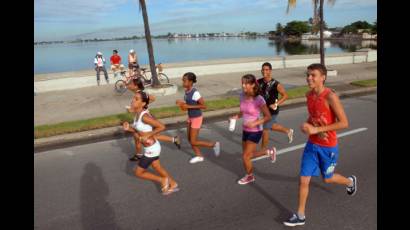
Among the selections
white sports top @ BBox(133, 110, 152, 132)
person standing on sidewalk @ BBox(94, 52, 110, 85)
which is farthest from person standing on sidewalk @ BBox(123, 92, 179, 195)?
person standing on sidewalk @ BBox(94, 52, 110, 85)

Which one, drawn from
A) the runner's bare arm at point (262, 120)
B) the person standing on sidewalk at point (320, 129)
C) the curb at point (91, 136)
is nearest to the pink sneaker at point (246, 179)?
the runner's bare arm at point (262, 120)

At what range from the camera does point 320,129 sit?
344 cm

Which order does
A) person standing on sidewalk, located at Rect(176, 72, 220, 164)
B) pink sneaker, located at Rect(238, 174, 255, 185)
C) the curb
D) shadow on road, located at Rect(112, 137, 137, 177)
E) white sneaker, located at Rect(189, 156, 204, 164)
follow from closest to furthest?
pink sneaker, located at Rect(238, 174, 255, 185) < person standing on sidewalk, located at Rect(176, 72, 220, 164) < shadow on road, located at Rect(112, 137, 137, 177) < white sneaker, located at Rect(189, 156, 204, 164) < the curb

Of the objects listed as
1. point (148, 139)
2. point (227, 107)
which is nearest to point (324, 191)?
point (148, 139)

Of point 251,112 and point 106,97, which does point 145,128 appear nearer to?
point 251,112

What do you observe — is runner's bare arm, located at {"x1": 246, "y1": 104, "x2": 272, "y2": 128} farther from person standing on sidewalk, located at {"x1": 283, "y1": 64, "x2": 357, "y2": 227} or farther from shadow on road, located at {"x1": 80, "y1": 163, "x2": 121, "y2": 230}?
shadow on road, located at {"x1": 80, "y1": 163, "x2": 121, "y2": 230}

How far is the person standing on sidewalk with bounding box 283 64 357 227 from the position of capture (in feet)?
11.4

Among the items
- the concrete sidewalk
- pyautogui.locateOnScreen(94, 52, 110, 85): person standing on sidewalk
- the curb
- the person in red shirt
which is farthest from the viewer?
the person in red shirt

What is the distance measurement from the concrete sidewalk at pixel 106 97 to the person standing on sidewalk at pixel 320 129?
778 cm

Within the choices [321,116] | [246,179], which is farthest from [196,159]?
[321,116]

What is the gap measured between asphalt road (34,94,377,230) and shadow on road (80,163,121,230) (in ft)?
0.04

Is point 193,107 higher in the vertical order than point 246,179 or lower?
higher

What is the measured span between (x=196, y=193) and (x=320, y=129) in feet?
7.30

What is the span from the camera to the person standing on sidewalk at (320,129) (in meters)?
3.47
